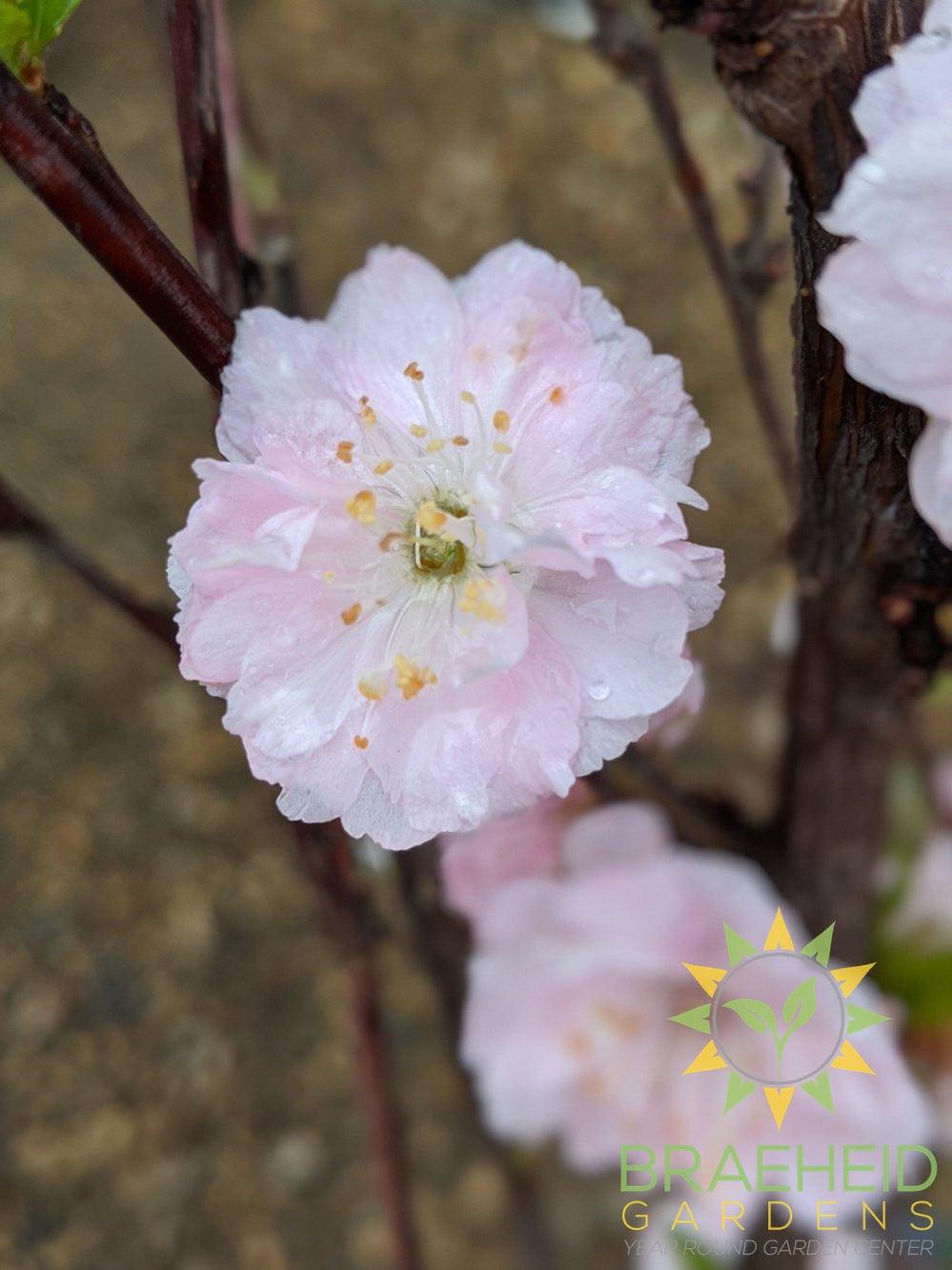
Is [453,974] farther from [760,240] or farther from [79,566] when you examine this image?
[760,240]

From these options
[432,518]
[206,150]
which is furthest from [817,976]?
[206,150]

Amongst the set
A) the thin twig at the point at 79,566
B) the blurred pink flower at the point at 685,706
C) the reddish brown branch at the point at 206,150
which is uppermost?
the reddish brown branch at the point at 206,150

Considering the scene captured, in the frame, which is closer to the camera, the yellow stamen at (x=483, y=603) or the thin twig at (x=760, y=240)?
the yellow stamen at (x=483, y=603)

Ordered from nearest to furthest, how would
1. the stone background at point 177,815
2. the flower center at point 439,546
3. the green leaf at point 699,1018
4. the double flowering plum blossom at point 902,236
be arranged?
the double flowering plum blossom at point 902,236 < the flower center at point 439,546 < the green leaf at point 699,1018 < the stone background at point 177,815

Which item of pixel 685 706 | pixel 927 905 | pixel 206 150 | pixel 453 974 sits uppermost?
pixel 206 150

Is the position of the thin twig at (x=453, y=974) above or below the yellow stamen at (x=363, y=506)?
below

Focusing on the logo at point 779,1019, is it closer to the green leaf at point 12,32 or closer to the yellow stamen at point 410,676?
the yellow stamen at point 410,676

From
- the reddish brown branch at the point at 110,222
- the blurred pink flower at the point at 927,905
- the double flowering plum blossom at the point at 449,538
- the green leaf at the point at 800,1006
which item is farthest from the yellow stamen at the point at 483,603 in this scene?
the blurred pink flower at the point at 927,905
